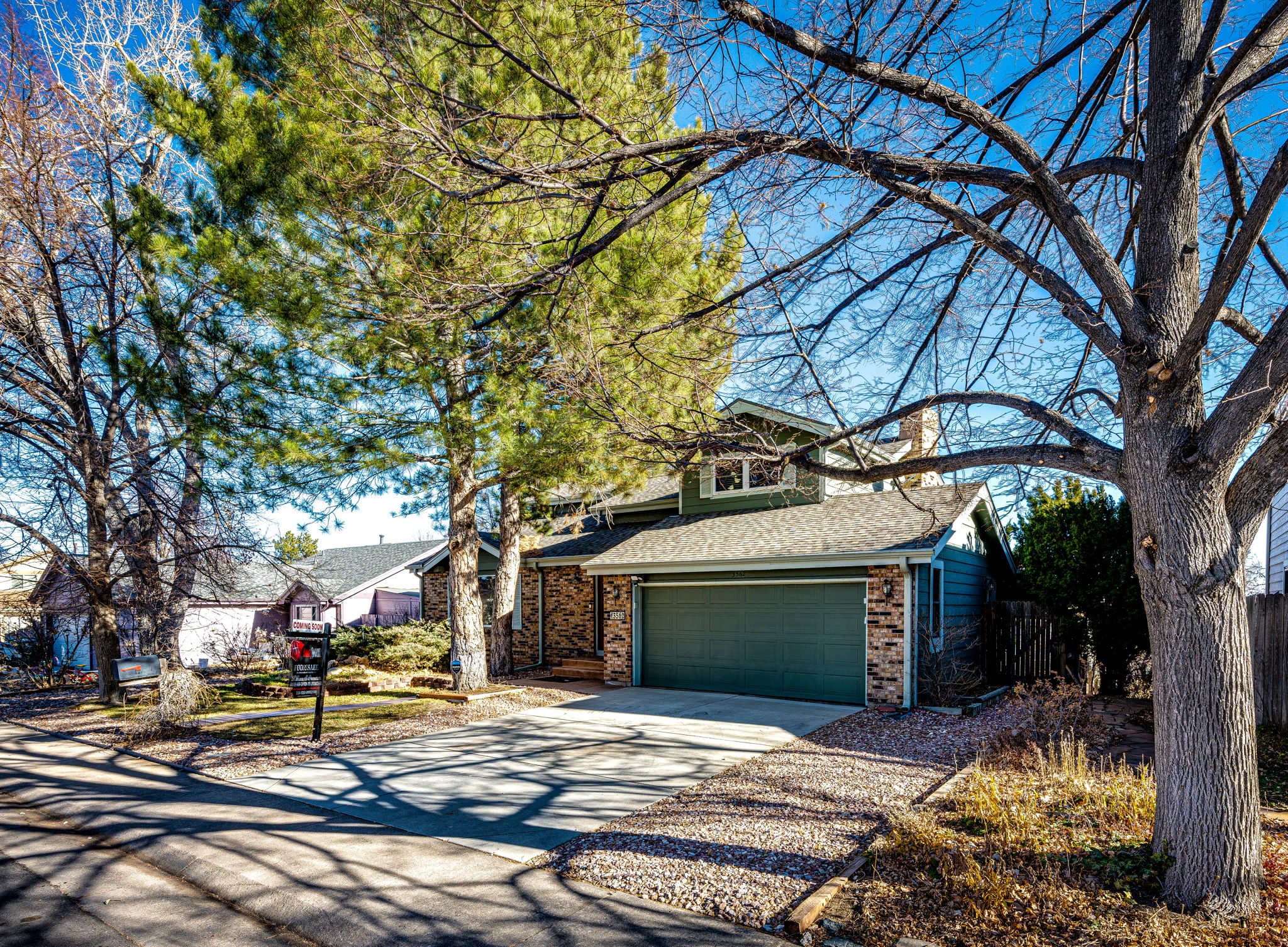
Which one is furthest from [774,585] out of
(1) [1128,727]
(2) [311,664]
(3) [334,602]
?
(3) [334,602]

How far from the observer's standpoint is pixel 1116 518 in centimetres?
1222

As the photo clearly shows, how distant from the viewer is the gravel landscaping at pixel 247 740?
8633 mm

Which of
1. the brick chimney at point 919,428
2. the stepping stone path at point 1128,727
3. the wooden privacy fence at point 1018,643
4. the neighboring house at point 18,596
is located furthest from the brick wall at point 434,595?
the brick chimney at point 919,428

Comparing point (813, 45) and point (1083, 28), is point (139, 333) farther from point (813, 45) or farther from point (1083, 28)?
point (1083, 28)

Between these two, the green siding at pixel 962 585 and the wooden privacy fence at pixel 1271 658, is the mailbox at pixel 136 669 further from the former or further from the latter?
the wooden privacy fence at pixel 1271 658

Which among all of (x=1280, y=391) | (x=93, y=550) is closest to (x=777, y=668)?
(x=1280, y=391)

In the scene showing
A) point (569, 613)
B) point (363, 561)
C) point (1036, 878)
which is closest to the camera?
point (1036, 878)

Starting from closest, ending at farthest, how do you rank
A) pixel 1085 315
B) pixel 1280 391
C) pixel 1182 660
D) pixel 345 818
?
pixel 1280 391
pixel 1182 660
pixel 1085 315
pixel 345 818

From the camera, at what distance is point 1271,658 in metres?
8.94

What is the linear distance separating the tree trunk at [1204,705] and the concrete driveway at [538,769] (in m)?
4.01

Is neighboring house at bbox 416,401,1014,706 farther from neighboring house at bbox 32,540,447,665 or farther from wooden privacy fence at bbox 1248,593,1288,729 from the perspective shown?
neighboring house at bbox 32,540,447,665

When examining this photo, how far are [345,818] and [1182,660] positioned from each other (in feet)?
20.8

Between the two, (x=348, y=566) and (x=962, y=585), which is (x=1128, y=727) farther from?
(x=348, y=566)

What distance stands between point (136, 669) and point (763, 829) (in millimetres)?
11558
